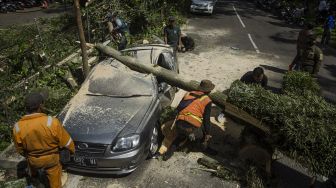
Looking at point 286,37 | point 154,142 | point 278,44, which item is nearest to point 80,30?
point 154,142

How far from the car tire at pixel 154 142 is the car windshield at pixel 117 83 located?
0.78 meters

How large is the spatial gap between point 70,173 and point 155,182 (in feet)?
5.32

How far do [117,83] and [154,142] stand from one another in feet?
4.81

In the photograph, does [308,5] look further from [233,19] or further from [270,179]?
[270,179]

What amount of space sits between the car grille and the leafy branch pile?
8.78 feet

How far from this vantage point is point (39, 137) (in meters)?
4.67

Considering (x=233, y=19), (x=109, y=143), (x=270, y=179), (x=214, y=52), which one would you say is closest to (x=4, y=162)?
(x=109, y=143)

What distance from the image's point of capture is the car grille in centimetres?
557

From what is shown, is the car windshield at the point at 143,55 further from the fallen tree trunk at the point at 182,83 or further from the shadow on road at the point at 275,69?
the shadow on road at the point at 275,69

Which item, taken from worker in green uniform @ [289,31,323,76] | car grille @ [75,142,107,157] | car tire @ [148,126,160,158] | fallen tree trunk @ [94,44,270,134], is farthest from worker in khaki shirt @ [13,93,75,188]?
worker in green uniform @ [289,31,323,76]

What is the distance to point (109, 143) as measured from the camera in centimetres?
556

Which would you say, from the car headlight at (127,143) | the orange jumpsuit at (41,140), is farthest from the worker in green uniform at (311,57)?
the orange jumpsuit at (41,140)

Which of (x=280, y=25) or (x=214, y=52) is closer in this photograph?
(x=214, y=52)

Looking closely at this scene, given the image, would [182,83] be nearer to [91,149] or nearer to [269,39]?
[91,149]
